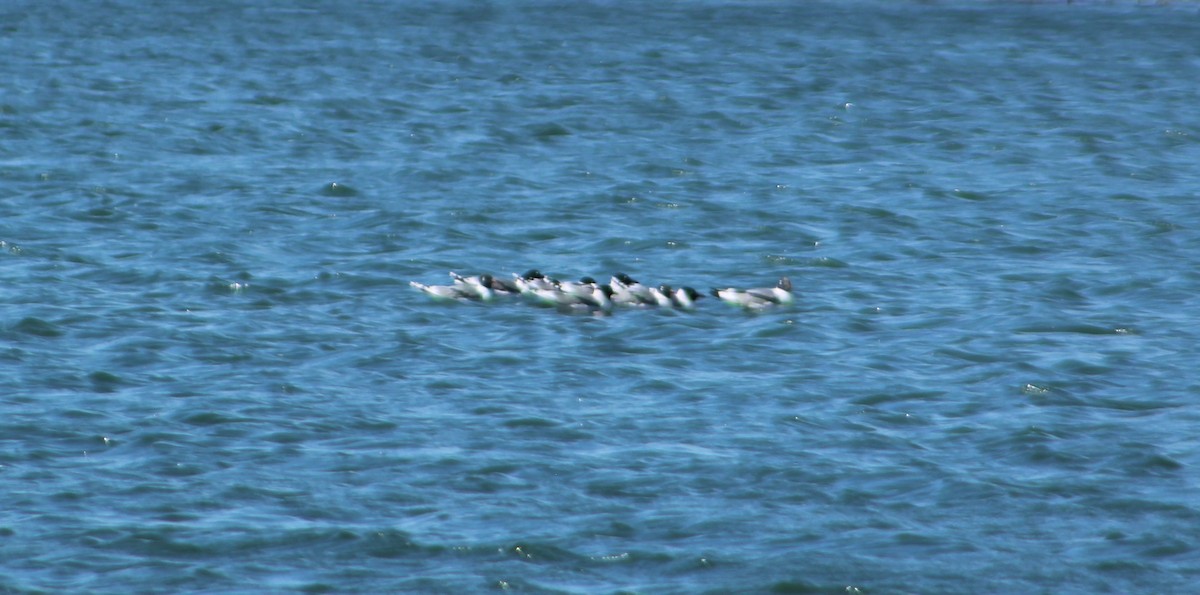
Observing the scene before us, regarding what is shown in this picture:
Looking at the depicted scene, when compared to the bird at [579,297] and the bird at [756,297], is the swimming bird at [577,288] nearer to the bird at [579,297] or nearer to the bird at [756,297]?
the bird at [579,297]

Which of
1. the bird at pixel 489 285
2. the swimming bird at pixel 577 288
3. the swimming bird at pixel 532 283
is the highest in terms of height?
the swimming bird at pixel 577 288

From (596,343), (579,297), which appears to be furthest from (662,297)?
(596,343)

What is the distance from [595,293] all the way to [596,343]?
1.73 meters

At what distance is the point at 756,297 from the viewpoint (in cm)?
2470

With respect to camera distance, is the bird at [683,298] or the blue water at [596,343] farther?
the bird at [683,298]

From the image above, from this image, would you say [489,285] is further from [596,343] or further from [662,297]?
[596,343]

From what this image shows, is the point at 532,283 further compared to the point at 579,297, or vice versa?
the point at 532,283

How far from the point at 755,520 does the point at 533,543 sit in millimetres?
2198

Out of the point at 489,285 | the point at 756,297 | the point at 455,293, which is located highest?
the point at 756,297

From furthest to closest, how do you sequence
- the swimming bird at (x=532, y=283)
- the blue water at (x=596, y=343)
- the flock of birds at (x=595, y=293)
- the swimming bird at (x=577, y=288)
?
1. the swimming bird at (x=532, y=283)
2. the flock of birds at (x=595, y=293)
3. the swimming bird at (x=577, y=288)
4. the blue water at (x=596, y=343)

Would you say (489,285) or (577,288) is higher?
(577,288)

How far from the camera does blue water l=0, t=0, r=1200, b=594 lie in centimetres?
1564

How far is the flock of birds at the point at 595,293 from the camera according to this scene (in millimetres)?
24641

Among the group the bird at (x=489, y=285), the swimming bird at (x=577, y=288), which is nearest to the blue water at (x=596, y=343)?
the bird at (x=489, y=285)
